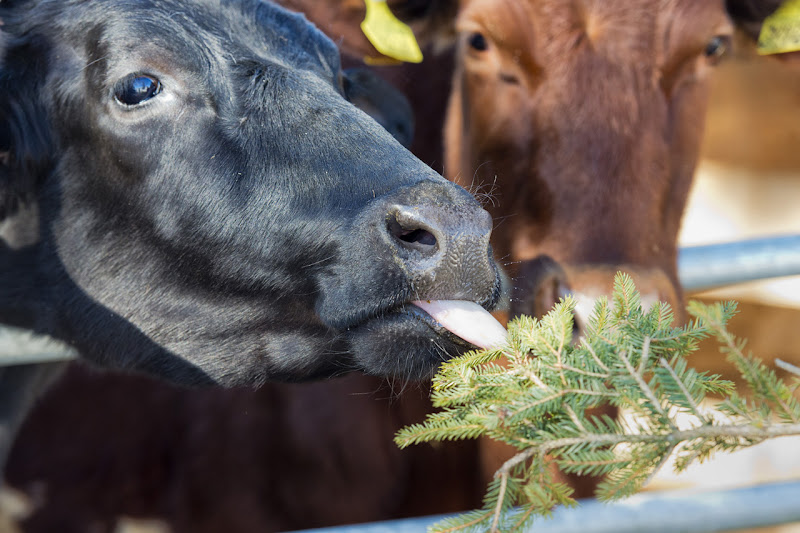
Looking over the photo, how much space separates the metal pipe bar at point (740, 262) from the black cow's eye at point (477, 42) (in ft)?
3.37

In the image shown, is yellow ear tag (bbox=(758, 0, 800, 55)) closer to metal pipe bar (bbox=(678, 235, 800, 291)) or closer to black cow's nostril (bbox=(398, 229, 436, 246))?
metal pipe bar (bbox=(678, 235, 800, 291))

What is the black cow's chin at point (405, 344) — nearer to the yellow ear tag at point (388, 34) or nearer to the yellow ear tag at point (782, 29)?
the yellow ear tag at point (388, 34)

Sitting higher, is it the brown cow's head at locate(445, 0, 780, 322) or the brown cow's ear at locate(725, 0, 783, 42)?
the brown cow's ear at locate(725, 0, 783, 42)

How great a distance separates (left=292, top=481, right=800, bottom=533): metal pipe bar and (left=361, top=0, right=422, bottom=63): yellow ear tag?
5.68 ft

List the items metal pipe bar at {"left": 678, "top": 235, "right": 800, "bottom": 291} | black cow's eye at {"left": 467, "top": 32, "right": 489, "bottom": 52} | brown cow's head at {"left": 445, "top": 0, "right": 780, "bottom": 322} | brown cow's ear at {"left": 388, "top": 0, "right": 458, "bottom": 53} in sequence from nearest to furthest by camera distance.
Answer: metal pipe bar at {"left": 678, "top": 235, "right": 800, "bottom": 291}, brown cow's head at {"left": 445, "top": 0, "right": 780, "bottom": 322}, black cow's eye at {"left": 467, "top": 32, "right": 489, "bottom": 52}, brown cow's ear at {"left": 388, "top": 0, "right": 458, "bottom": 53}

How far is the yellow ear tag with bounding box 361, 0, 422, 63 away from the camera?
2820 millimetres

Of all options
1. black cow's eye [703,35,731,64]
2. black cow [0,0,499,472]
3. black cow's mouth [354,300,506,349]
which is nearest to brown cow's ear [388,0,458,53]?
black cow's eye [703,35,731,64]

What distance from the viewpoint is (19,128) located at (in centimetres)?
181

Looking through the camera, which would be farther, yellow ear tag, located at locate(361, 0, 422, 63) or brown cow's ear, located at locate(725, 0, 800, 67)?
brown cow's ear, located at locate(725, 0, 800, 67)

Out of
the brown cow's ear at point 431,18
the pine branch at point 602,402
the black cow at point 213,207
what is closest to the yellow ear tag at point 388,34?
the brown cow's ear at point 431,18

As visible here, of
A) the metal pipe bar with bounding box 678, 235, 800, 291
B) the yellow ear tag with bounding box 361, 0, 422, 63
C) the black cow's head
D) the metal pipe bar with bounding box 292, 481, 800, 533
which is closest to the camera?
the black cow's head

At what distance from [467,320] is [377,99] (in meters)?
1.26

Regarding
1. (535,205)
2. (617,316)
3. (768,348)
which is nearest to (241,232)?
(617,316)

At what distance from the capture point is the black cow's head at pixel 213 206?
1.42 metres
